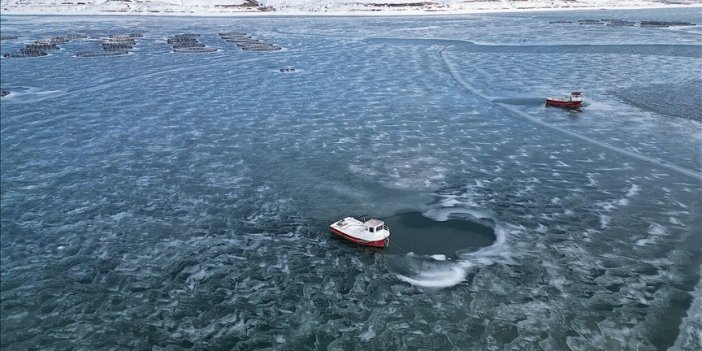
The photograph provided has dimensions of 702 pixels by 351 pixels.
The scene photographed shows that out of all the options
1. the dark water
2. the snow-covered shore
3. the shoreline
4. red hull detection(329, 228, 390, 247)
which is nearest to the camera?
red hull detection(329, 228, 390, 247)

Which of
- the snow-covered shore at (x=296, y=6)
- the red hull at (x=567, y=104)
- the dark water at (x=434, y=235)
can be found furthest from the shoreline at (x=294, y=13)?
the dark water at (x=434, y=235)

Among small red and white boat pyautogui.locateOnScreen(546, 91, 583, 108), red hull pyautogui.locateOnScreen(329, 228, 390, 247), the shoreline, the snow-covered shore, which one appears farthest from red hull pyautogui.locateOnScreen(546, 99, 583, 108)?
the snow-covered shore

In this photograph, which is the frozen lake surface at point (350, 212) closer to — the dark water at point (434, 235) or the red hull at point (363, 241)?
the dark water at point (434, 235)

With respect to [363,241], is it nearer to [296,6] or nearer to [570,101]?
[570,101]

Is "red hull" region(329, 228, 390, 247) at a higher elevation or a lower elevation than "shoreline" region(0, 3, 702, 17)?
lower

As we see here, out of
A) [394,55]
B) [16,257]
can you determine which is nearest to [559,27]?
[394,55]

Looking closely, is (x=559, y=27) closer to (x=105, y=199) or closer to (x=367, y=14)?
(x=367, y=14)

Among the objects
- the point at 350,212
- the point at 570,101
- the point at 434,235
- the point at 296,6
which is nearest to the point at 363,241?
the point at 434,235

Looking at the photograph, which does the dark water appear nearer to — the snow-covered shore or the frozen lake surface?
the frozen lake surface

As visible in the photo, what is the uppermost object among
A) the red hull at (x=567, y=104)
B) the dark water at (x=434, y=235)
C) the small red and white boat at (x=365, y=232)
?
the red hull at (x=567, y=104)
